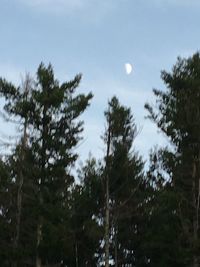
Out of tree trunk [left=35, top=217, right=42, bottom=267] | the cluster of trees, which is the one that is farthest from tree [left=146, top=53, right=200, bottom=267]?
tree trunk [left=35, top=217, right=42, bottom=267]

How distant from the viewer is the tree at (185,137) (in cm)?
2709

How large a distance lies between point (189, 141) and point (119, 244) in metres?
10.1

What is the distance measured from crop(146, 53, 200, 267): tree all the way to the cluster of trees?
0.17 ft

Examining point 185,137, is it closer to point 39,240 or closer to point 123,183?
point 123,183

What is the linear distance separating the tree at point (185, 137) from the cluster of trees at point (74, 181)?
0.17 feet

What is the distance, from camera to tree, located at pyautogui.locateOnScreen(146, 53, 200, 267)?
27088mm

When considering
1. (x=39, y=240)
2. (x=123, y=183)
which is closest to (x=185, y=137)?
(x=123, y=183)

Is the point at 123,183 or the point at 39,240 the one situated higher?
the point at 123,183

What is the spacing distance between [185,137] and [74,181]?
21.2ft

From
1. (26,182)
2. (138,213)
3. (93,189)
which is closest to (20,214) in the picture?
(26,182)

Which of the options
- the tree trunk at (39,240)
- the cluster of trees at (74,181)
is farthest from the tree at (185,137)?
the tree trunk at (39,240)

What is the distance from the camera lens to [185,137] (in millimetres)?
30203

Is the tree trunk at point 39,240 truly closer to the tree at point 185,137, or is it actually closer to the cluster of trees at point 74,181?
the cluster of trees at point 74,181

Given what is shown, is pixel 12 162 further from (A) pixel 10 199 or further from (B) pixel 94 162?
(B) pixel 94 162
